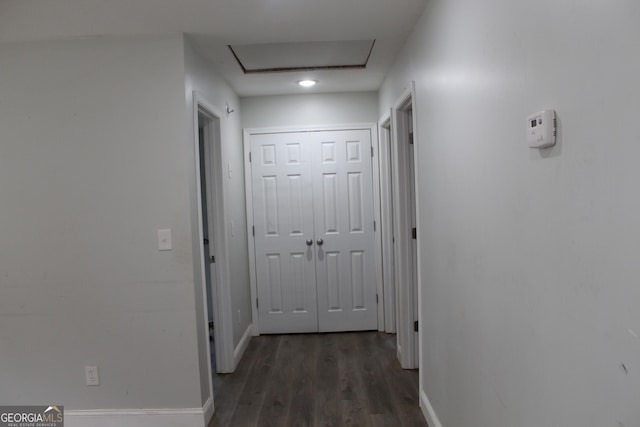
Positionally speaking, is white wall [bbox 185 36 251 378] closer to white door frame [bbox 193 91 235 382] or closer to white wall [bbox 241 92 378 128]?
white door frame [bbox 193 91 235 382]

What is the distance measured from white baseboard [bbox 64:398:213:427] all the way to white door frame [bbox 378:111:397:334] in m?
2.08

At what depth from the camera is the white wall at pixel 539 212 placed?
0.83m

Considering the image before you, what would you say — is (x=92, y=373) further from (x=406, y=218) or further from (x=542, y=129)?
(x=542, y=129)

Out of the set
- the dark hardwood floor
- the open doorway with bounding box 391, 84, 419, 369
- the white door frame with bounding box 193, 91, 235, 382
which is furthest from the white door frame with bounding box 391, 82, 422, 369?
the white door frame with bounding box 193, 91, 235, 382

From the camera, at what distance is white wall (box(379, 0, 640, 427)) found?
826mm

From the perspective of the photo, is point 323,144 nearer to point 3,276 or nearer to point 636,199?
point 3,276

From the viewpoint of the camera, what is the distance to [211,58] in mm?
2979

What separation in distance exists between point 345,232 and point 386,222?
46 cm

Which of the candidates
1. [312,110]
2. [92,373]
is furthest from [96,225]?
[312,110]

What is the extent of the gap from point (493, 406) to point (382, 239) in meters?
2.66

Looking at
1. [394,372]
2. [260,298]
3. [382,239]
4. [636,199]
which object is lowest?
[394,372]

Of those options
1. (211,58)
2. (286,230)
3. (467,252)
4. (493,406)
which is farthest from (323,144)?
(493,406)

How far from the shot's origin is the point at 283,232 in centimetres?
421

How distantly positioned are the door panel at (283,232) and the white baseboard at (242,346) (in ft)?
0.60
